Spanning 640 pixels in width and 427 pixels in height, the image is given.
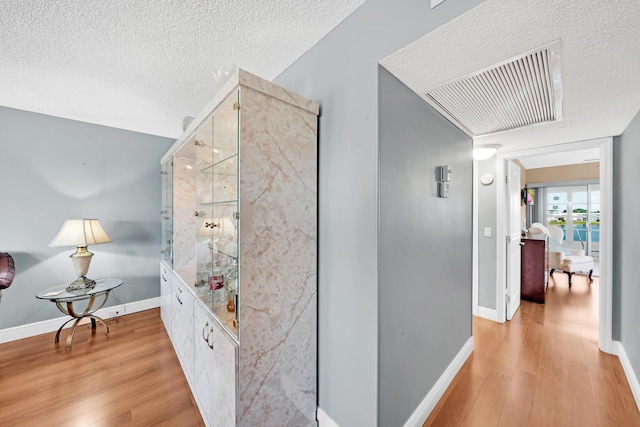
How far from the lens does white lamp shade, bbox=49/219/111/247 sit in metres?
2.42

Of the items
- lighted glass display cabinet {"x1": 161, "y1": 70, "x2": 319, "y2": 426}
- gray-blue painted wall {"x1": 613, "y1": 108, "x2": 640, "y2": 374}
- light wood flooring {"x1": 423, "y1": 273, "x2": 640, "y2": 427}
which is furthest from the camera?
gray-blue painted wall {"x1": 613, "y1": 108, "x2": 640, "y2": 374}

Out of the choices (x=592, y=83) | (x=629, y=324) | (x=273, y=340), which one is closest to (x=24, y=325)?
(x=273, y=340)

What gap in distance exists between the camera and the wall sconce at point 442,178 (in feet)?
5.93

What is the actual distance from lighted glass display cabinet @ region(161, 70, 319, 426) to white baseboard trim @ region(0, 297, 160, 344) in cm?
230

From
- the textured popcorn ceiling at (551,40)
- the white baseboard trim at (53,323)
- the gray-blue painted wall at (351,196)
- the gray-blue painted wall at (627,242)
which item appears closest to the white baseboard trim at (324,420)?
the gray-blue painted wall at (351,196)

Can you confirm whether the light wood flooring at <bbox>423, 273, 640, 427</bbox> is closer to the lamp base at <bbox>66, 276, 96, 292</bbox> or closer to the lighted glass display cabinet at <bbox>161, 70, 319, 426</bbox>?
the lighted glass display cabinet at <bbox>161, 70, 319, 426</bbox>

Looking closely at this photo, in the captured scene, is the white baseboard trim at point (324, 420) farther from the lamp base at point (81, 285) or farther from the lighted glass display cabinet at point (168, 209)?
the lamp base at point (81, 285)

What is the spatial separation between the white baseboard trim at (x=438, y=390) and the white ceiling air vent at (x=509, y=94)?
6.64 ft

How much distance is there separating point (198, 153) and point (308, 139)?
0.98 metres

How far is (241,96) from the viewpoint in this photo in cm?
124

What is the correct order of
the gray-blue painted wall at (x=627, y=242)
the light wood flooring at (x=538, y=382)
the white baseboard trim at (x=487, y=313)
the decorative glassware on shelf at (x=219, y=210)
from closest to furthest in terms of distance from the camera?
the decorative glassware on shelf at (x=219, y=210) → the light wood flooring at (x=538, y=382) → the gray-blue painted wall at (x=627, y=242) → the white baseboard trim at (x=487, y=313)

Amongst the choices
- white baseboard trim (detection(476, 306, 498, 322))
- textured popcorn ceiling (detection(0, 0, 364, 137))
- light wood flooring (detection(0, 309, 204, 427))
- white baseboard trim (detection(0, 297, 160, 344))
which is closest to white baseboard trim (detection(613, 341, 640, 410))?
white baseboard trim (detection(476, 306, 498, 322))

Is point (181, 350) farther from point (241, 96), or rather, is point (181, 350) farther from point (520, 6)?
point (520, 6)

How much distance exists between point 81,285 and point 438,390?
3.53m
